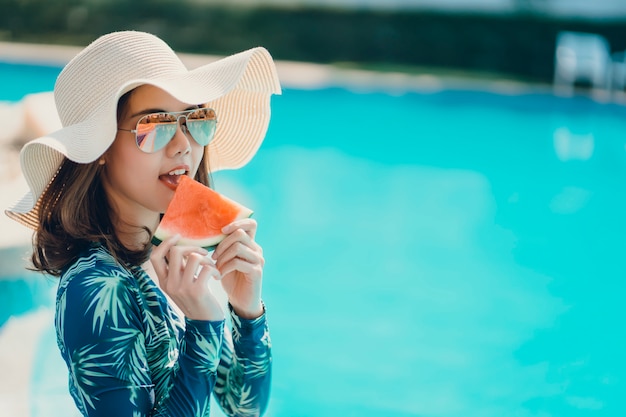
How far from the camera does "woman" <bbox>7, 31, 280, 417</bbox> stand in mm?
2119

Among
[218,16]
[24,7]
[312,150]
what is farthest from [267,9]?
[312,150]

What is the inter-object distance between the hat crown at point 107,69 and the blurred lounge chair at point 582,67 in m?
18.6

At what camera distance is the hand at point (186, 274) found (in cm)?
212

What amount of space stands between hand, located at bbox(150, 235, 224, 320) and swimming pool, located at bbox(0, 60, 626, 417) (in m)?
3.53

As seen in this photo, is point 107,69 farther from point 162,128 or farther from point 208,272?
point 208,272

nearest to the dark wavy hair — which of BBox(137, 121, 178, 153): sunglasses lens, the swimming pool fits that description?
BBox(137, 121, 178, 153): sunglasses lens

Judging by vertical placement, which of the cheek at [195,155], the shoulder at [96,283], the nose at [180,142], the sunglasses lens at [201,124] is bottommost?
the shoulder at [96,283]

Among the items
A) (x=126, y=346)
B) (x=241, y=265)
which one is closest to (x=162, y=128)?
(x=241, y=265)

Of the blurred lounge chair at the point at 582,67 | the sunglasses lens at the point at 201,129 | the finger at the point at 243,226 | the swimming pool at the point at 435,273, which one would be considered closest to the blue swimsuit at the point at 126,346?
the finger at the point at 243,226

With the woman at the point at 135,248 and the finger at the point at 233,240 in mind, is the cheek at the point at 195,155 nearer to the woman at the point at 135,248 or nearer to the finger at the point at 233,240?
the woman at the point at 135,248

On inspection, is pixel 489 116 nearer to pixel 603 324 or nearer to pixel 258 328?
pixel 603 324

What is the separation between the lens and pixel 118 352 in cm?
211

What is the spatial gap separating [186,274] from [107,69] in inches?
25.1

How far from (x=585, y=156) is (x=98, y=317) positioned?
1345 centimetres
